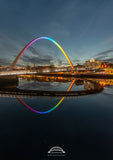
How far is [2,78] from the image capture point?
37344 mm

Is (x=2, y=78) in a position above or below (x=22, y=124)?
above

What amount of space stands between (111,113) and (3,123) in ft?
43.0


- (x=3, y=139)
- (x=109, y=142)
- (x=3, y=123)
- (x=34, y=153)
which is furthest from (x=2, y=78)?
(x=109, y=142)

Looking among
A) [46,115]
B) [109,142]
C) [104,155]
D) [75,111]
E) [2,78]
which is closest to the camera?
[104,155]

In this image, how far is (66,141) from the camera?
6836 mm

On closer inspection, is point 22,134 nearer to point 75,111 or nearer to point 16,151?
point 16,151

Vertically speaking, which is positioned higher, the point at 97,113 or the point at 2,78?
the point at 2,78

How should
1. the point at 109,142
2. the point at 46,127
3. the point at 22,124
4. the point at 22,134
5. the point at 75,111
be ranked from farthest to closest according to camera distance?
the point at 75,111 → the point at 22,124 → the point at 46,127 → the point at 22,134 → the point at 109,142

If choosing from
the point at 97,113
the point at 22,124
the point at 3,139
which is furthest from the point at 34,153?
the point at 97,113

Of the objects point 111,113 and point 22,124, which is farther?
point 111,113

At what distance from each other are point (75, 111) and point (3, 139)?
28.1 ft

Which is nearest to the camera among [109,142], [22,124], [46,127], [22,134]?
[109,142]

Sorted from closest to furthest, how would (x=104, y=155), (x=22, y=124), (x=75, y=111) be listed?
(x=104, y=155) → (x=22, y=124) → (x=75, y=111)

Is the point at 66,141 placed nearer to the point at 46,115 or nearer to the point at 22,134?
the point at 22,134
